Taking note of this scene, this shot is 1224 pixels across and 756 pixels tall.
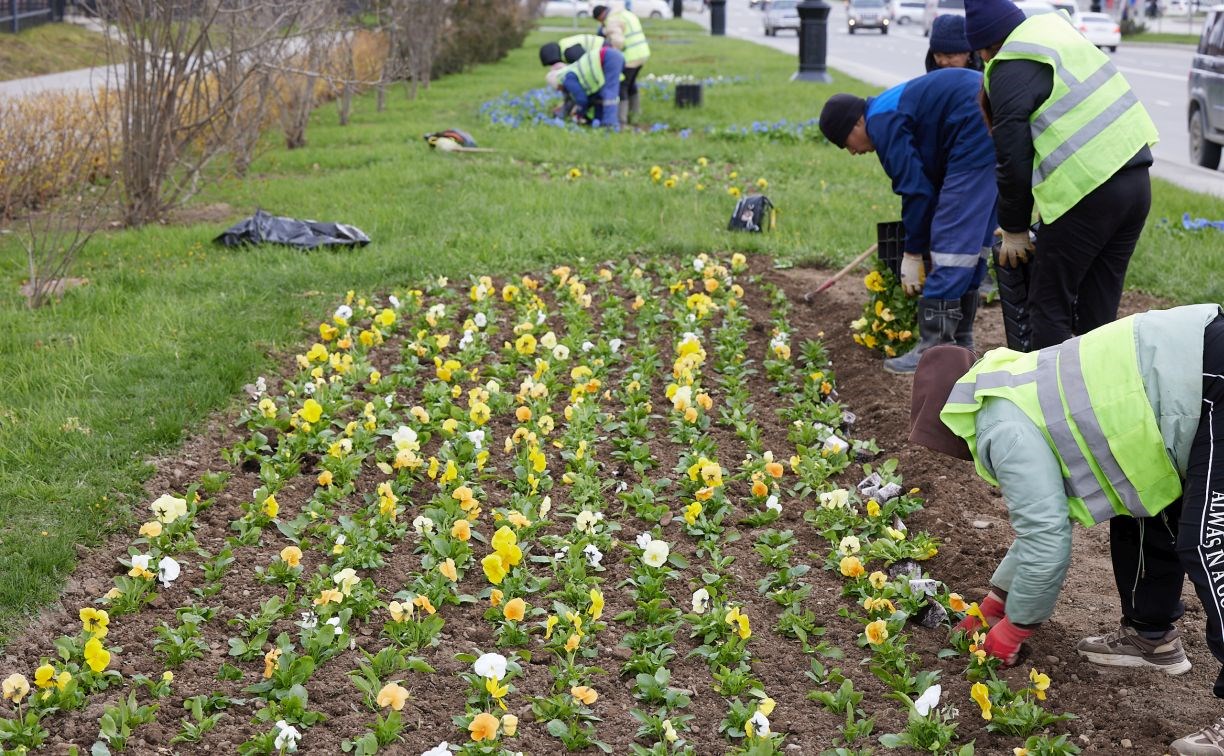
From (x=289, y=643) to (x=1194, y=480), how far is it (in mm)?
2394

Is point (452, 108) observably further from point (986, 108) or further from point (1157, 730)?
point (1157, 730)

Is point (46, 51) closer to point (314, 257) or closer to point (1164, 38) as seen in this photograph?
point (314, 257)

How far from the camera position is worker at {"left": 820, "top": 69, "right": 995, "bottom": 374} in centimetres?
539

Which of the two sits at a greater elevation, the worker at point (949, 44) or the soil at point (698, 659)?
the worker at point (949, 44)

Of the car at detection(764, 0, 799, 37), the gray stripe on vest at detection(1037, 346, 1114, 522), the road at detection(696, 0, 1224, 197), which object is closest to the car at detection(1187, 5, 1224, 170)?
the road at detection(696, 0, 1224, 197)

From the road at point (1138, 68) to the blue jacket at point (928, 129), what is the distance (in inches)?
217

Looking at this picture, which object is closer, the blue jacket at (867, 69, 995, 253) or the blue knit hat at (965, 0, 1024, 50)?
the blue knit hat at (965, 0, 1024, 50)

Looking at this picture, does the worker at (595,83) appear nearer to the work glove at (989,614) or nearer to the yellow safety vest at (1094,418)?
the work glove at (989,614)

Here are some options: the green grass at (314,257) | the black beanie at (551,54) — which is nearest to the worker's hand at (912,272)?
the green grass at (314,257)

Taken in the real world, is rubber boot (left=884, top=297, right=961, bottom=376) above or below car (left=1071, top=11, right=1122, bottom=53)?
below

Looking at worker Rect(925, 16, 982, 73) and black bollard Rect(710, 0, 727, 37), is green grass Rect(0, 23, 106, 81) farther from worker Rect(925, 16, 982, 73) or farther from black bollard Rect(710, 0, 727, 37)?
black bollard Rect(710, 0, 727, 37)

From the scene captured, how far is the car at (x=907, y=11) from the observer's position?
152 feet

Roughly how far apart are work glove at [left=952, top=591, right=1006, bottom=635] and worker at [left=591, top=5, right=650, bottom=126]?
11.6 metres

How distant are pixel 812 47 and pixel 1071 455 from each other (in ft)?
55.1
